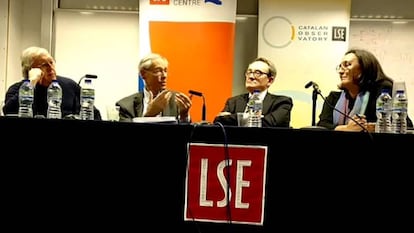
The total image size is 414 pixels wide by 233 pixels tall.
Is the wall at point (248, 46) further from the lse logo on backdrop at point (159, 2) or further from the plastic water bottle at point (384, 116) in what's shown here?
the plastic water bottle at point (384, 116)

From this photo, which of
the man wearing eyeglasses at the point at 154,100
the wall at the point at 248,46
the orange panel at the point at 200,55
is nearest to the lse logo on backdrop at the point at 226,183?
the man wearing eyeglasses at the point at 154,100

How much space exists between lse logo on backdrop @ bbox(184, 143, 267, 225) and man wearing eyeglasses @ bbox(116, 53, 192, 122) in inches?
29.4

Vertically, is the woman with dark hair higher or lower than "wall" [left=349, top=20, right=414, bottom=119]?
lower

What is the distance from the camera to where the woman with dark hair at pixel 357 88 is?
2.55m

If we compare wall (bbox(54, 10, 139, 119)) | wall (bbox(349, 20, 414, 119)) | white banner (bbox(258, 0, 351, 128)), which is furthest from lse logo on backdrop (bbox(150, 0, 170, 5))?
wall (bbox(349, 20, 414, 119))

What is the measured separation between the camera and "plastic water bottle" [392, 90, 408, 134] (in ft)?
6.31

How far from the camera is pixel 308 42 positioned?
160 inches

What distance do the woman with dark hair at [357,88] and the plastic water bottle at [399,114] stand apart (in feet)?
1.59

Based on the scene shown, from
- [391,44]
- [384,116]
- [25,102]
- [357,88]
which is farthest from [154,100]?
[391,44]

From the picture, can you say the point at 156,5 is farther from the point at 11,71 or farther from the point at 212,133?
the point at 212,133

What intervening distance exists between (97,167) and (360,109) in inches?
50.8

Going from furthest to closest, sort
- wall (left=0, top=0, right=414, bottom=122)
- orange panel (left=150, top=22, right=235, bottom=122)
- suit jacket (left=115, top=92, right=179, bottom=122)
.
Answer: wall (left=0, top=0, right=414, bottom=122)
orange panel (left=150, top=22, right=235, bottom=122)
suit jacket (left=115, top=92, right=179, bottom=122)

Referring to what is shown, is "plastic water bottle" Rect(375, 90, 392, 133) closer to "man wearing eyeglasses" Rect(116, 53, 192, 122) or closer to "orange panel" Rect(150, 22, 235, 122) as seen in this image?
"man wearing eyeglasses" Rect(116, 53, 192, 122)

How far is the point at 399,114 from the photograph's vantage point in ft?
6.43
